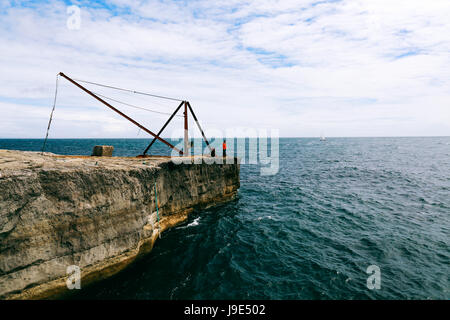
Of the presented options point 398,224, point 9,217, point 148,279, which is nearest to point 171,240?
point 148,279

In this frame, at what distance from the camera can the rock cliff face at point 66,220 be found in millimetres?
9297

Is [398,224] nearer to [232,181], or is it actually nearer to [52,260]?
[232,181]

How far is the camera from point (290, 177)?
39.8 metres

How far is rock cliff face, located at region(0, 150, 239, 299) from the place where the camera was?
30.5ft

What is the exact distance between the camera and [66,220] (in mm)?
10773
